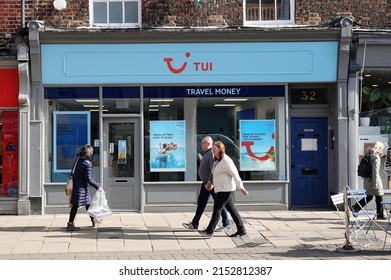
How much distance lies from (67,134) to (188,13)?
3.82m

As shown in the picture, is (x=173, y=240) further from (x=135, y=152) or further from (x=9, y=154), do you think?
(x=9, y=154)

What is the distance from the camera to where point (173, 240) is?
1005 centimetres

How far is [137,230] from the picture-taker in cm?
1104

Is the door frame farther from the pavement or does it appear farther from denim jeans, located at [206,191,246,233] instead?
denim jeans, located at [206,191,246,233]

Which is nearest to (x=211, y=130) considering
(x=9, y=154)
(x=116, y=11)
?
(x=116, y=11)

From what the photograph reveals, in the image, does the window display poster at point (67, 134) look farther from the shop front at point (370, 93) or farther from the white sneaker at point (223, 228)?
the shop front at point (370, 93)

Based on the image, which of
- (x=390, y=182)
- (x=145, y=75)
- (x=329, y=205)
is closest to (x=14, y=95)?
(x=145, y=75)

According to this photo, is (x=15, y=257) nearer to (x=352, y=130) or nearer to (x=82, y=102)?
(x=82, y=102)

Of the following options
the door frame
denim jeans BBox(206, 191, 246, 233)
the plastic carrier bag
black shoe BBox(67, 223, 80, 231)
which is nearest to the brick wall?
the door frame

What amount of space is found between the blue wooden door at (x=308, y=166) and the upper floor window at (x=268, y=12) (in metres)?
2.30

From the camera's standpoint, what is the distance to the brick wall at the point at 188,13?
42.8 feet

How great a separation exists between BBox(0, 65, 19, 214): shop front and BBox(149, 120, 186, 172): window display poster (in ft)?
9.85

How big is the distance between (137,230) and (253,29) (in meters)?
5.11

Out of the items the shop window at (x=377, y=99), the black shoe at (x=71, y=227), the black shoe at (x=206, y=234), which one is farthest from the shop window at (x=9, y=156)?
the shop window at (x=377, y=99)
